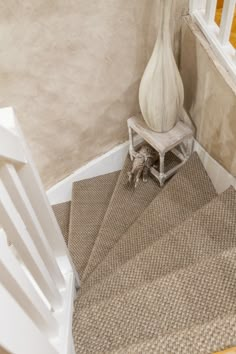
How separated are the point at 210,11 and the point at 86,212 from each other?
1352 mm

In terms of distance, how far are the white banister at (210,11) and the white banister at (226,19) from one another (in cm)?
14

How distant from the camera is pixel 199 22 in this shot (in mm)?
1874

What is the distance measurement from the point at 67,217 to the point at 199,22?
1.45 metres

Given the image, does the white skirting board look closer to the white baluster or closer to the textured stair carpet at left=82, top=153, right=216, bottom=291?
the textured stair carpet at left=82, top=153, right=216, bottom=291

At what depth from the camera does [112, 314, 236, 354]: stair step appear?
101 centimetres

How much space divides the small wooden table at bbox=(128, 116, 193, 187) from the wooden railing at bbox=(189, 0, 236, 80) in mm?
473

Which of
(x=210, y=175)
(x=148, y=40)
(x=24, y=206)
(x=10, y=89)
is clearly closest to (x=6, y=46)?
(x=10, y=89)

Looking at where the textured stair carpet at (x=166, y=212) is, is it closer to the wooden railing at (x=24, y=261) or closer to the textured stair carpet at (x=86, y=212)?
the textured stair carpet at (x=86, y=212)

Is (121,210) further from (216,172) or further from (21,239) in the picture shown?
(21,239)

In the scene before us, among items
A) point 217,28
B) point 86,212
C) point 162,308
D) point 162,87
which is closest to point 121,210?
point 86,212

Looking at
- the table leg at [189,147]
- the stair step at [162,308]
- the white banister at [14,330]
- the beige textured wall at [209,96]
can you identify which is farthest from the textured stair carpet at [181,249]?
the white banister at [14,330]

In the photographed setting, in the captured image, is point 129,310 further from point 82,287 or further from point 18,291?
point 18,291

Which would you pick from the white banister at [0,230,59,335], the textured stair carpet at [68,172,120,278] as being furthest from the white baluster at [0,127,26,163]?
the textured stair carpet at [68,172,120,278]

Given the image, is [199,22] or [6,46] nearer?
[6,46]
